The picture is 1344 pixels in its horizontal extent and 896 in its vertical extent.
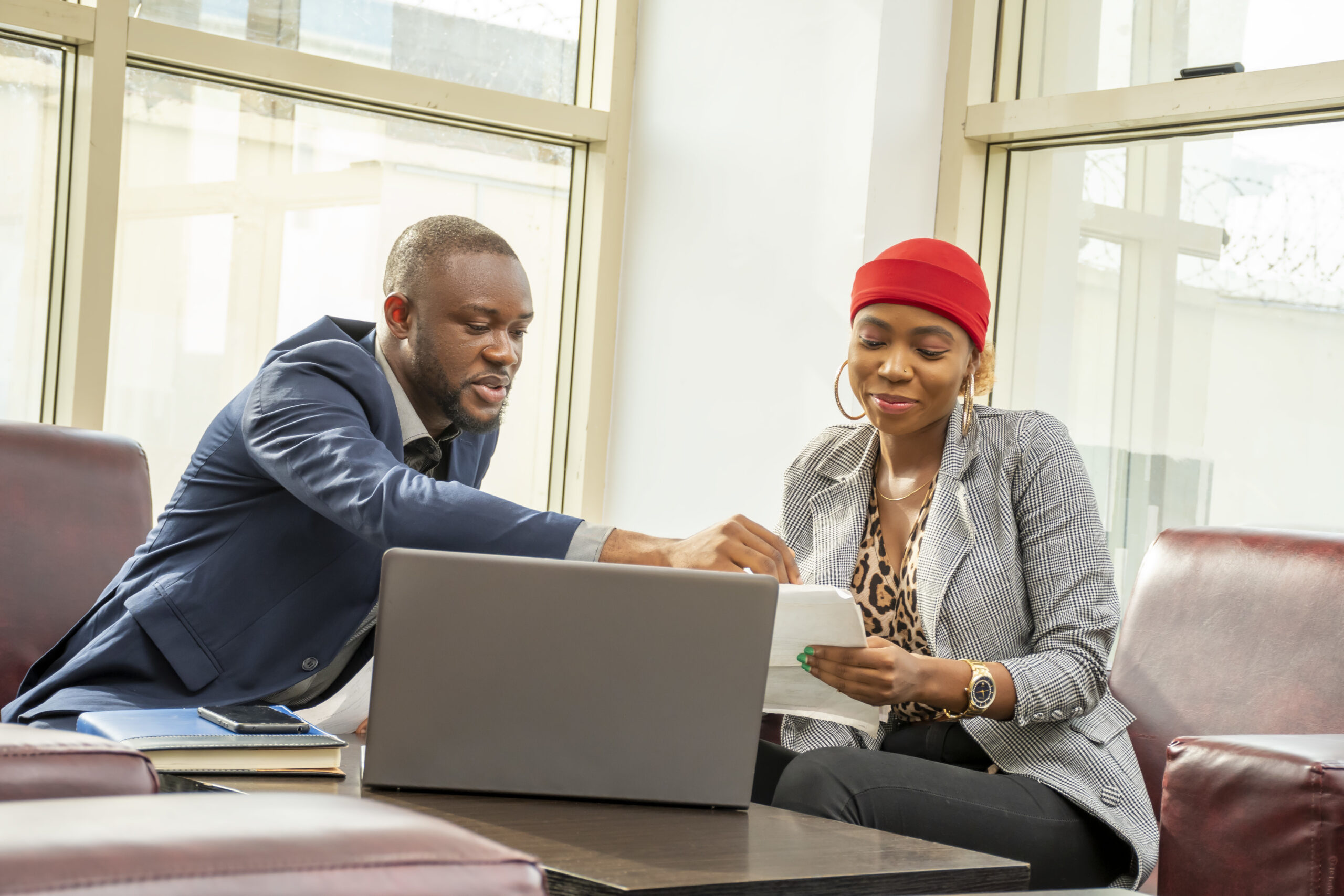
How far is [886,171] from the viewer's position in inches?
119

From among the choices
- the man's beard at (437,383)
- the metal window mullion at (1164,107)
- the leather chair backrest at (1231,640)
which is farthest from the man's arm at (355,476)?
the metal window mullion at (1164,107)

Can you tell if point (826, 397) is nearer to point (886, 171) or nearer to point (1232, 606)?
point (886, 171)

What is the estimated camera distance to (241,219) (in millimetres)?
3209

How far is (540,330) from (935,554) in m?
1.95

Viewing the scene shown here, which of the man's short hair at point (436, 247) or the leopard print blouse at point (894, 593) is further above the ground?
the man's short hair at point (436, 247)

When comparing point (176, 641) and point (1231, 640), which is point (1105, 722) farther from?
point (176, 641)

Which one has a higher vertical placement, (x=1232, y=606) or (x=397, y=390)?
(x=397, y=390)

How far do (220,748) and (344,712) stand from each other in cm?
47

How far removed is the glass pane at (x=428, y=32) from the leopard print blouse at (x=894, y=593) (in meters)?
1.95

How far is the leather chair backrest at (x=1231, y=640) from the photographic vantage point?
1.85m

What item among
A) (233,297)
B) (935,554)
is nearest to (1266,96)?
(935,554)

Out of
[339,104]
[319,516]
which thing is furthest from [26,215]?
[319,516]

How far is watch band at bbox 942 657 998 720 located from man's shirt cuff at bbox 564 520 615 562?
0.61 meters

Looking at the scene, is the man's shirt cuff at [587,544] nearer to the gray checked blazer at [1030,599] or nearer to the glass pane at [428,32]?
the gray checked blazer at [1030,599]
